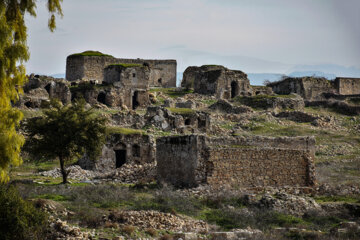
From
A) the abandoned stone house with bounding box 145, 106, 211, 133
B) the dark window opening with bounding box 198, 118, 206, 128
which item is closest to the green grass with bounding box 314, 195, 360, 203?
the abandoned stone house with bounding box 145, 106, 211, 133

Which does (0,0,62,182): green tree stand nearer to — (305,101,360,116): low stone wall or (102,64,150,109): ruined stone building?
(102,64,150,109): ruined stone building

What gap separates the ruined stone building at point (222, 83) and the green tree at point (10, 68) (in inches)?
1540

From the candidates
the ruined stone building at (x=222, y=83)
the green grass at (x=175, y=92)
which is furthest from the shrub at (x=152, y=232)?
the ruined stone building at (x=222, y=83)

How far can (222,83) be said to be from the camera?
170 feet

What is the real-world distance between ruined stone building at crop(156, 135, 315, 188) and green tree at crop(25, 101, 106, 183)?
2778mm

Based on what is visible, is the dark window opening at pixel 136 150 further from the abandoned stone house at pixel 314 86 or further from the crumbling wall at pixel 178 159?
the abandoned stone house at pixel 314 86

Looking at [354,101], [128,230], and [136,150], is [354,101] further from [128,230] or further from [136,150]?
[128,230]

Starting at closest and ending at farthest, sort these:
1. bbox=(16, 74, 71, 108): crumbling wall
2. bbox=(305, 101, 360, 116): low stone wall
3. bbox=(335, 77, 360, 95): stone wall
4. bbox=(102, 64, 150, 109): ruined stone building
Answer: bbox=(16, 74, 71, 108): crumbling wall
bbox=(102, 64, 150, 109): ruined stone building
bbox=(305, 101, 360, 116): low stone wall
bbox=(335, 77, 360, 95): stone wall

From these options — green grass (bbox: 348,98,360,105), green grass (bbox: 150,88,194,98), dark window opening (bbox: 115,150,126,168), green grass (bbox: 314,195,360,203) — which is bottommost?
green grass (bbox: 314,195,360,203)

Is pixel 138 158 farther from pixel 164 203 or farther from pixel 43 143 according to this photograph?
pixel 164 203

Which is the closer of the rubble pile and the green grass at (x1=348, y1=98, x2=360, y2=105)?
the rubble pile

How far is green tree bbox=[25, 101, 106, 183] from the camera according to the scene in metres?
22.8

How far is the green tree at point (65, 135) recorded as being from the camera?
22750mm

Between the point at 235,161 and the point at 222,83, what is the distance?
102 feet
